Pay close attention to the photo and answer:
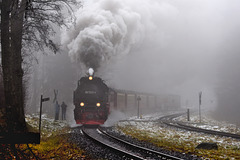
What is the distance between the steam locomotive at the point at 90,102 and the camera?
13.5 metres

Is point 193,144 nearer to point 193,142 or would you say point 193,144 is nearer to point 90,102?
point 193,142

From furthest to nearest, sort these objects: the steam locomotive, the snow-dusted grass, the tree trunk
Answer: the steam locomotive → the snow-dusted grass → the tree trunk

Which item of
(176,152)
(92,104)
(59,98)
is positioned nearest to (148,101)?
(59,98)

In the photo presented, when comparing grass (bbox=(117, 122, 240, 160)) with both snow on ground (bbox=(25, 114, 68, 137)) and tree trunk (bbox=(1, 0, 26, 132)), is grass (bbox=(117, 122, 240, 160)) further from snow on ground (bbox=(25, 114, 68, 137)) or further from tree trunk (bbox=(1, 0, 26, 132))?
tree trunk (bbox=(1, 0, 26, 132))

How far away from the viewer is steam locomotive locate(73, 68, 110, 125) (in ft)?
44.2

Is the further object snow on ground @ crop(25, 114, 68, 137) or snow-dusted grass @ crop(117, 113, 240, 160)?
snow on ground @ crop(25, 114, 68, 137)

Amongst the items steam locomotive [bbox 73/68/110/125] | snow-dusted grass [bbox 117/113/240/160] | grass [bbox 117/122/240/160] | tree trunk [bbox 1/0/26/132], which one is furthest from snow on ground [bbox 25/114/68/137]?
grass [bbox 117/122/240/160]

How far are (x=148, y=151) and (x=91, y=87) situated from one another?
25.3ft

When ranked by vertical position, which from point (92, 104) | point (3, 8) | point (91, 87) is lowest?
point (92, 104)

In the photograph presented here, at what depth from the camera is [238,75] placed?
43.6 meters

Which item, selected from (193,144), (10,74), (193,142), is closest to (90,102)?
(193,142)

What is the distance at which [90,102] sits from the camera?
13.7 m

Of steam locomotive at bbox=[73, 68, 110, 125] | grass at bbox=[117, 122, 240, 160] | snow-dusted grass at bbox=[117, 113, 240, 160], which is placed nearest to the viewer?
grass at bbox=[117, 122, 240, 160]

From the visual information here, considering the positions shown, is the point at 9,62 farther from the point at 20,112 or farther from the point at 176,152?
the point at 176,152
